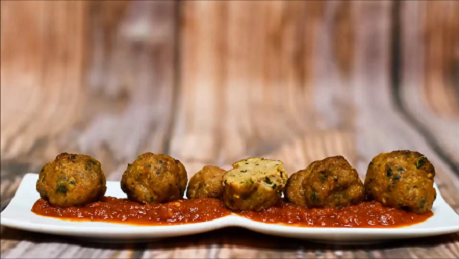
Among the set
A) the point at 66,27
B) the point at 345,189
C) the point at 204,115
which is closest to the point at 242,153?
the point at 204,115

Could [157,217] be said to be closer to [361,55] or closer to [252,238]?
[252,238]

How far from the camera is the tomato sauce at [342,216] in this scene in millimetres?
2814

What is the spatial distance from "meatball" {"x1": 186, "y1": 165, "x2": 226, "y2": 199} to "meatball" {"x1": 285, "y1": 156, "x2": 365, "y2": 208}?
0.37 metres

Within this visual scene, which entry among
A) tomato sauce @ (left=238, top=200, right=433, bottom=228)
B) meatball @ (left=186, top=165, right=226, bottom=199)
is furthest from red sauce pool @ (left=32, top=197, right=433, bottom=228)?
meatball @ (left=186, top=165, right=226, bottom=199)

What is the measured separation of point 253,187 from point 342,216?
0.39 meters

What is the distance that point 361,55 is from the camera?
5.32 meters

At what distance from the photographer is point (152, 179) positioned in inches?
115

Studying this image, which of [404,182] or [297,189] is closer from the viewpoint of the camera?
[404,182]

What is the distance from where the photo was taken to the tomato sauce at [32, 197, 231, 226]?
2.83m

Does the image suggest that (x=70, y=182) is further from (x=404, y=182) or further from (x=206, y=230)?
(x=404, y=182)

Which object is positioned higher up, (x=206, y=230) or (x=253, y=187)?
(x=253, y=187)

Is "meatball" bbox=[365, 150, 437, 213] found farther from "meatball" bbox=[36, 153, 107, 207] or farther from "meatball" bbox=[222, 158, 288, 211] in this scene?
"meatball" bbox=[36, 153, 107, 207]

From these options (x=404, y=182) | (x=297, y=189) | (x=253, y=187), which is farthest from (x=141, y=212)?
(x=404, y=182)

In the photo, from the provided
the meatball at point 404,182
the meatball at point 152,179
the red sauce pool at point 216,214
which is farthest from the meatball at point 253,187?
the meatball at point 404,182
